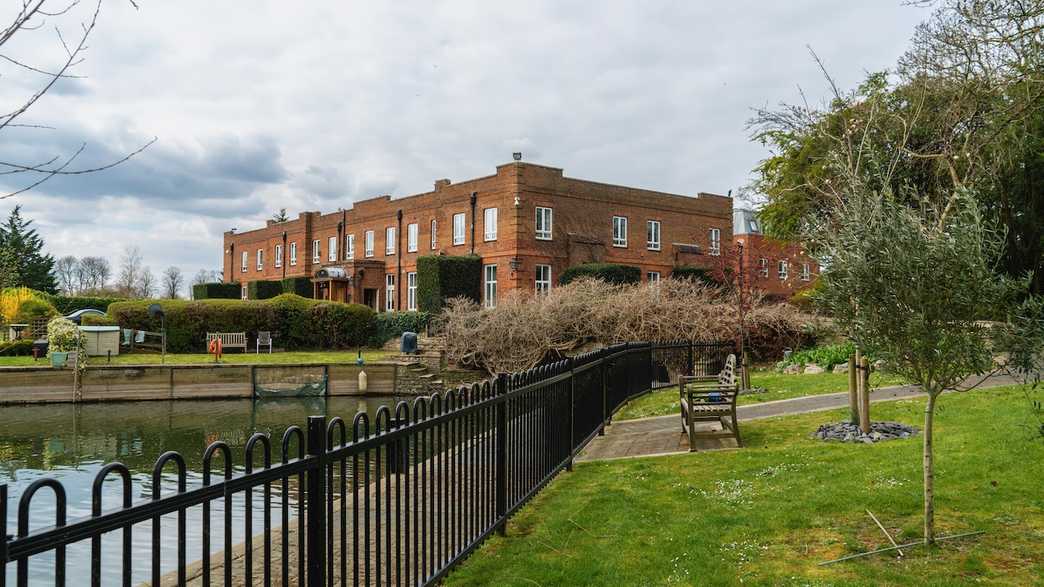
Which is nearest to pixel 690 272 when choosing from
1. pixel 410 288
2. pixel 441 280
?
pixel 441 280

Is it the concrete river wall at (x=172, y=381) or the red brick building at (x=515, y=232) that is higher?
the red brick building at (x=515, y=232)

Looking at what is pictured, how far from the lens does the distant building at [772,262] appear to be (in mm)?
22453

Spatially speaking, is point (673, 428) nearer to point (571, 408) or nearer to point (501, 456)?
point (571, 408)

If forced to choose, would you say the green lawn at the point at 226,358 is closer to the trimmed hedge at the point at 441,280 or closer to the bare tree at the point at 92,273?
the trimmed hedge at the point at 441,280

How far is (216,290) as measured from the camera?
55312 millimetres

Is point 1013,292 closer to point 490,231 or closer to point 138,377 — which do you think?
point 138,377

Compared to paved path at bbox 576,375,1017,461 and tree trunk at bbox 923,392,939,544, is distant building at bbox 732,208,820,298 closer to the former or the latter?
paved path at bbox 576,375,1017,461

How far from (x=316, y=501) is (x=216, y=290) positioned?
5654 centimetres

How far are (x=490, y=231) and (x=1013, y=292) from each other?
104 feet

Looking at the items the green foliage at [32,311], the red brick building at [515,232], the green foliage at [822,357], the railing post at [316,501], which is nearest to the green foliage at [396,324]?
the red brick building at [515,232]

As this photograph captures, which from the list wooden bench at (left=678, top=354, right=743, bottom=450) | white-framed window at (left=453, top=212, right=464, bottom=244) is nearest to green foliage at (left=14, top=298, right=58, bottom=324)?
white-framed window at (left=453, top=212, right=464, bottom=244)

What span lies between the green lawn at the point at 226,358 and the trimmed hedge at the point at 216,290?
84.0 feet

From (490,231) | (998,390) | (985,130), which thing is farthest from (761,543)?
(490,231)

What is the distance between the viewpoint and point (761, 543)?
18.5 feet
